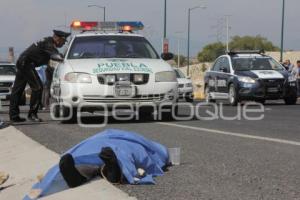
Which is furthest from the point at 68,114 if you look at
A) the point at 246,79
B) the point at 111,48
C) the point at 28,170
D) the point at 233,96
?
the point at 233,96

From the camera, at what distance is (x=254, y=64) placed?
65.8 feet

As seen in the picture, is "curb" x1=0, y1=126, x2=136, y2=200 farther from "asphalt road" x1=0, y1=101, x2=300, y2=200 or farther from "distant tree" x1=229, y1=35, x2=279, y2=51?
"distant tree" x1=229, y1=35, x2=279, y2=51

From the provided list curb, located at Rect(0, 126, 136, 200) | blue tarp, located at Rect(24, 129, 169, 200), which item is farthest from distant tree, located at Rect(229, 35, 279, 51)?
blue tarp, located at Rect(24, 129, 169, 200)

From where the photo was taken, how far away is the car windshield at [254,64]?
1992 cm

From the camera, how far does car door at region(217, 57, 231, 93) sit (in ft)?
66.0

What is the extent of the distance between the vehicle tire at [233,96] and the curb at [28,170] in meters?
10.5

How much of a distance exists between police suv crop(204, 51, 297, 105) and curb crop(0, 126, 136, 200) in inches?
414

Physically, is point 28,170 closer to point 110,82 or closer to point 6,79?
point 110,82

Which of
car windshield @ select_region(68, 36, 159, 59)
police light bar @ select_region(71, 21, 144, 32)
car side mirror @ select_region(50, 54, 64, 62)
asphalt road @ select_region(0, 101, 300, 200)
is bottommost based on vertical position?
asphalt road @ select_region(0, 101, 300, 200)

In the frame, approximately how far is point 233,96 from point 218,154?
12474 millimetres

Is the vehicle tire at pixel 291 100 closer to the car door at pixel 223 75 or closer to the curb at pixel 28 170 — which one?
the car door at pixel 223 75

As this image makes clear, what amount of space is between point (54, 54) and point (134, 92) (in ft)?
5.43

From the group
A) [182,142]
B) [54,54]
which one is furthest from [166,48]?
[182,142]

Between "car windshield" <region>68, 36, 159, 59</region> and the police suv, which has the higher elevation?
"car windshield" <region>68, 36, 159, 59</region>
